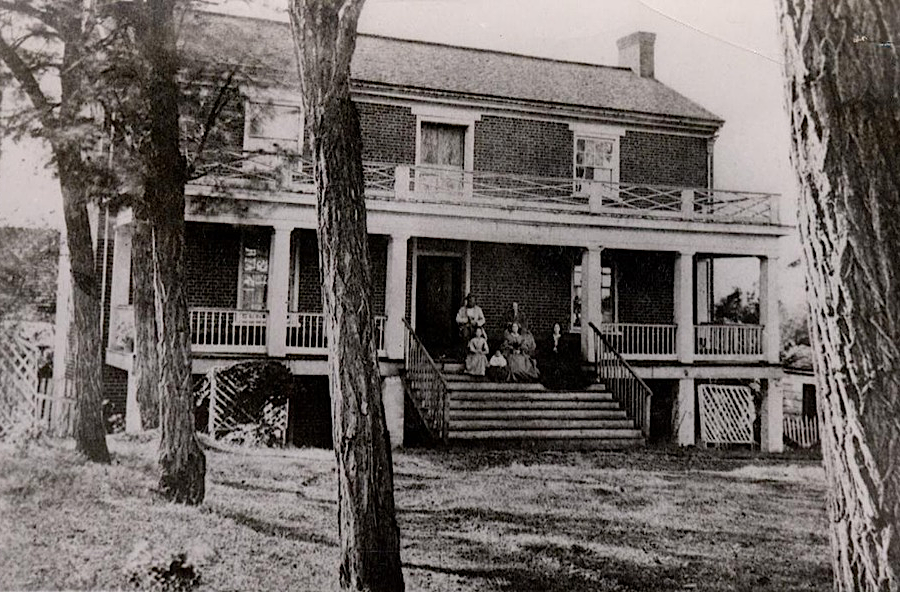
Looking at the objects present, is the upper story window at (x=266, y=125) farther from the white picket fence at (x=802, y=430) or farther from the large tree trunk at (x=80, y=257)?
the white picket fence at (x=802, y=430)

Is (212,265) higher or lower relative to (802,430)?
higher

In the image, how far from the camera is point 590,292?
595cm

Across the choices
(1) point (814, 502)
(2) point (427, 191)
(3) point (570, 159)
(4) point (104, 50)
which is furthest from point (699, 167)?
(4) point (104, 50)

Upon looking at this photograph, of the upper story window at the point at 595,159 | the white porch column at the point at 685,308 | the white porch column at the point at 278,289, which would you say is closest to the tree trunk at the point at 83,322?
the white porch column at the point at 278,289

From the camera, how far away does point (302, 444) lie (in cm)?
470

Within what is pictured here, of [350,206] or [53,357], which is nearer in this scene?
[350,206]

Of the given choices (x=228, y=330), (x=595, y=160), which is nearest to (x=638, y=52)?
(x=595, y=160)

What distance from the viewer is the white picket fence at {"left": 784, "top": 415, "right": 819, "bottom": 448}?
4.92 meters

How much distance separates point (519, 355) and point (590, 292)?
33.4 inches

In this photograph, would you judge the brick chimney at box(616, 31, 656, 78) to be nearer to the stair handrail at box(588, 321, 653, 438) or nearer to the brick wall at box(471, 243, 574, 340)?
the brick wall at box(471, 243, 574, 340)

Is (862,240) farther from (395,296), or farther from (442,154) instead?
(442,154)

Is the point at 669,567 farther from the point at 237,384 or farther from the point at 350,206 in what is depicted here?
the point at 237,384

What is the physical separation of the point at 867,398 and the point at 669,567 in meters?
1.94

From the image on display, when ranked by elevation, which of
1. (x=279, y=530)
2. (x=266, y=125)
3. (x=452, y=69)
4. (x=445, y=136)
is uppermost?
(x=452, y=69)
